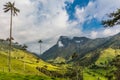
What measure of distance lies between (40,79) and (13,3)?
270ft

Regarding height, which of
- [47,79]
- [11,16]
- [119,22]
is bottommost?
[47,79]

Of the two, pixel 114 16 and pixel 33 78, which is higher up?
pixel 114 16

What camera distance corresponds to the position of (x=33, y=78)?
1843 inches

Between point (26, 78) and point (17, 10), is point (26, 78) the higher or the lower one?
the lower one

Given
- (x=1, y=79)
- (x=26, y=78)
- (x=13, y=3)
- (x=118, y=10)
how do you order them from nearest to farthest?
(x=118, y=10), (x=1, y=79), (x=26, y=78), (x=13, y=3)

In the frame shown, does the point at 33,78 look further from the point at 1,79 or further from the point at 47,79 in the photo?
the point at 1,79

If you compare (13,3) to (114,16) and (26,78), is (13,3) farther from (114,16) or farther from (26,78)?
(114,16)

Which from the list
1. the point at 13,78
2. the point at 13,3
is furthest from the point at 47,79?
the point at 13,3

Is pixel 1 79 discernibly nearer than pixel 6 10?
Yes

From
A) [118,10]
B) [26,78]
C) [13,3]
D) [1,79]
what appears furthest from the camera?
[13,3]

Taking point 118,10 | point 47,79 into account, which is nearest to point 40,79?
point 47,79

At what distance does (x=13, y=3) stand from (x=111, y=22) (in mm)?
89274

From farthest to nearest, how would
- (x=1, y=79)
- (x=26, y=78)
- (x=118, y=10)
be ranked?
1. (x=26, y=78)
2. (x=1, y=79)
3. (x=118, y=10)

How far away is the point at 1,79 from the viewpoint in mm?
43469
